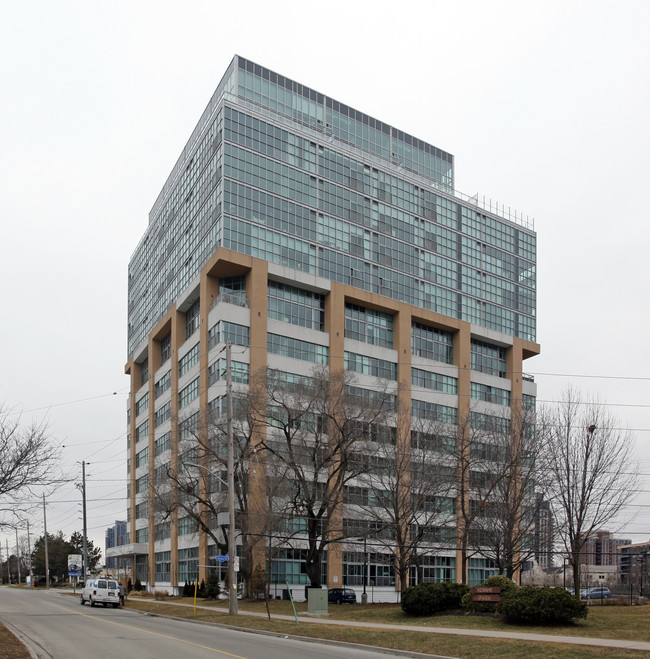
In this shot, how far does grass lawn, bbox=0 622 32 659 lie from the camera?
17.6 meters

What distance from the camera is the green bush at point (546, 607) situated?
25953 mm

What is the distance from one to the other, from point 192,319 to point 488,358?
32.7 metres

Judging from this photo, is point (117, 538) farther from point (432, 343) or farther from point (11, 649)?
point (11, 649)

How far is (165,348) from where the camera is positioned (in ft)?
272

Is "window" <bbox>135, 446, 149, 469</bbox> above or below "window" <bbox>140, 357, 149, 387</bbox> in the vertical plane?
below

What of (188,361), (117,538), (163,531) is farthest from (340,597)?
(117,538)

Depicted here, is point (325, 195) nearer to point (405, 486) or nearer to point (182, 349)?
point (182, 349)

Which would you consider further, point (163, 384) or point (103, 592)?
point (163, 384)

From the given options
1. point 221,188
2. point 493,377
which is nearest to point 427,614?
point 221,188

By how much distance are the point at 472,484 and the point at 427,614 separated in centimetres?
1840

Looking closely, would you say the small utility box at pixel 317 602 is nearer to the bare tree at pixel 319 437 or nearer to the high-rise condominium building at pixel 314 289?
the bare tree at pixel 319 437

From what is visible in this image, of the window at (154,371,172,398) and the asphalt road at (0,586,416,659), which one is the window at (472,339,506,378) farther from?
the asphalt road at (0,586,416,659)

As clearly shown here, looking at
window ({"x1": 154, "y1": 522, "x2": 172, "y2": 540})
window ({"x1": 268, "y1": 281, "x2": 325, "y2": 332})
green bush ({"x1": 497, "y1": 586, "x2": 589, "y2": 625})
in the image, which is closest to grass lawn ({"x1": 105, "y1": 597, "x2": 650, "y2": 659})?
green bush ({"x1": 497, "y1": 586, "x2": 589, "y2": 625})

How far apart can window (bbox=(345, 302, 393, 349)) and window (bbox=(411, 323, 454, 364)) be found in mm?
3488
